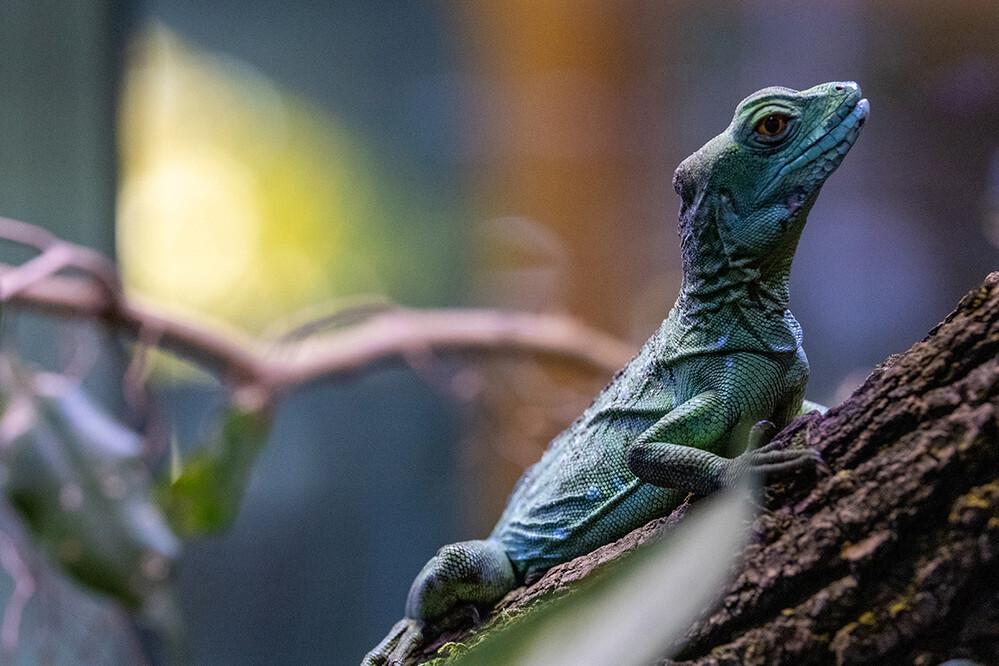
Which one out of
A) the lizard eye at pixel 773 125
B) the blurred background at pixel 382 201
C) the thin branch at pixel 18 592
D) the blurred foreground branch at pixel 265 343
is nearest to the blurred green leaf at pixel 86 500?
the thin branch at pixel 18 592

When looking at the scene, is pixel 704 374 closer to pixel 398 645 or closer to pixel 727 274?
pixel 727 274

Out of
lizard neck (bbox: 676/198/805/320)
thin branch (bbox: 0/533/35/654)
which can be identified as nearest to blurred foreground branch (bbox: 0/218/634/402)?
thin branch (bbox: 0/533/35/654)

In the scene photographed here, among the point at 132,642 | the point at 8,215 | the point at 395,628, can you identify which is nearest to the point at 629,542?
the point at 395,628

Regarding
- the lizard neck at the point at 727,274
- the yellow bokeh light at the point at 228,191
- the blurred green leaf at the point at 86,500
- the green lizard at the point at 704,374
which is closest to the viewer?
the green lizard at the point at 704,374

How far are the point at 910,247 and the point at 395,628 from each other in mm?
4067

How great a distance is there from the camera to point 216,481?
3697mm

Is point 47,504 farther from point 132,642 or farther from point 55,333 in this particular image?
point 55,333

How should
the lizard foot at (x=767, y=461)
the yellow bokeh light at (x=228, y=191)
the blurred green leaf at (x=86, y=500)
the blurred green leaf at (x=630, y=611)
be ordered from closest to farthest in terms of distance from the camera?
the blurred green leaf at (x=630, y=611), the lizard foot at (x=767, y=461), the blurred green leaf at (x=86, y=500), the yellow bokeh light at (x=228, y=191)

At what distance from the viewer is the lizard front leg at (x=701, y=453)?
178cm

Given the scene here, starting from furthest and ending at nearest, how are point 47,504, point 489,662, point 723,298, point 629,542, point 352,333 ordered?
point 352,333
point 47,504
point 723,298
point 629,542
point 489,662

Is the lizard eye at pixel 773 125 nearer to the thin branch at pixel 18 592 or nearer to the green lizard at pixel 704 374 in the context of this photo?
the green lizard at pixel 704 374

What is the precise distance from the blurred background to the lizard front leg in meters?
3.14

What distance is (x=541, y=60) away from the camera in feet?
24.2

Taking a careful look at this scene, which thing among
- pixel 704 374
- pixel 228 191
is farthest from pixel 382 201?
pixel 704 374
